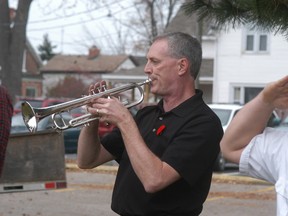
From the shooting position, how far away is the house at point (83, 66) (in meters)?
61.9

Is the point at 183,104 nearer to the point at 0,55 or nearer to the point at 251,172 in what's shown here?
the point at 251,172

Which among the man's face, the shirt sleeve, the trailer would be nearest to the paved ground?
the trailer

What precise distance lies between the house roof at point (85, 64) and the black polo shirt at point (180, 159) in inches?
2258

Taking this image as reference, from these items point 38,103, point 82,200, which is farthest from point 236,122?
point 38,103

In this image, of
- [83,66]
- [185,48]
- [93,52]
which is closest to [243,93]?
[185,48]

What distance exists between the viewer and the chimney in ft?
214

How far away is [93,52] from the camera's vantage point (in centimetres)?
6506

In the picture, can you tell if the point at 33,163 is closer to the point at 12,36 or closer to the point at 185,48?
the point at 185,48

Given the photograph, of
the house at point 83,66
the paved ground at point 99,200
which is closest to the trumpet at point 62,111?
the paved ground at point 99,200

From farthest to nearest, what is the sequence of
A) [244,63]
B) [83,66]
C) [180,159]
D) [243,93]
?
[83,66] < [243,93] < [244,63] < [180,159]

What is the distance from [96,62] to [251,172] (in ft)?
201

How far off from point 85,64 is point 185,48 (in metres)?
61.3

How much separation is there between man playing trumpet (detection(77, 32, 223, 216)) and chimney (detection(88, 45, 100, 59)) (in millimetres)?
61645

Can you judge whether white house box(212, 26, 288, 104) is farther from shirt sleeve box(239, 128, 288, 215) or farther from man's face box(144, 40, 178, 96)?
shirt sleeve box(239, 128, 288, 215)
